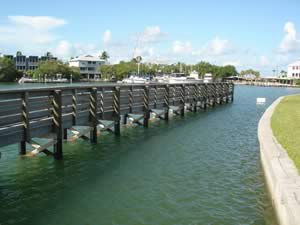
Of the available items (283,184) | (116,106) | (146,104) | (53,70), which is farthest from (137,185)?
(53,70)

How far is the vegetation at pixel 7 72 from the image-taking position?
138m

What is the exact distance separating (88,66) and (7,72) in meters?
47.0

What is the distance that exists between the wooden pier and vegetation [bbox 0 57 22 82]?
122m

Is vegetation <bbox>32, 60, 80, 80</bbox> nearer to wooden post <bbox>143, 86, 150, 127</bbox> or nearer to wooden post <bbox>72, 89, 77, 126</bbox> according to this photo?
wooden post <bbox>143, 86, 150, 127</bbox>

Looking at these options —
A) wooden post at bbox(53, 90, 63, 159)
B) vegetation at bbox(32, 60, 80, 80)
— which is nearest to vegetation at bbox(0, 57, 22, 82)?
vegetation at bbox(32, 60, 80, 80)

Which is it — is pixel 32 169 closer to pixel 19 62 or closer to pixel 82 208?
pixel 82 208

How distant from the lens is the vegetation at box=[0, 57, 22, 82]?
13788 cm

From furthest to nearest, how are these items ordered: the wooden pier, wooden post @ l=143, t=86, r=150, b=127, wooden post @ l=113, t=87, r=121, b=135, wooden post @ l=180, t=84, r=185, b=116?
1. wooden post @ l=180, t=84, r=185, b=116
2. wooden post @ l=143, t=86, r=150, b=127
3. wooden post @ l=113, t=87, r=121, b=135
4. the wooden pier

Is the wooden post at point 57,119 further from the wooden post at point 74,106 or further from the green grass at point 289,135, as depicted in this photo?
the green grass at point 289,135

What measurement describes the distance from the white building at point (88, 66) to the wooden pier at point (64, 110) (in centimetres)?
15205

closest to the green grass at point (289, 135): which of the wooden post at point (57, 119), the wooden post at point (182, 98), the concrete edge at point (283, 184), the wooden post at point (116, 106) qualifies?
the concrete edge at point (283, 184)

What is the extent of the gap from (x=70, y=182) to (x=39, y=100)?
10.4ft

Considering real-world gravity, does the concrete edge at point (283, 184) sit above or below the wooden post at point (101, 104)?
below

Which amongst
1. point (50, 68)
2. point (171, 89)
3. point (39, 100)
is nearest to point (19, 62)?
point (50, 68)
